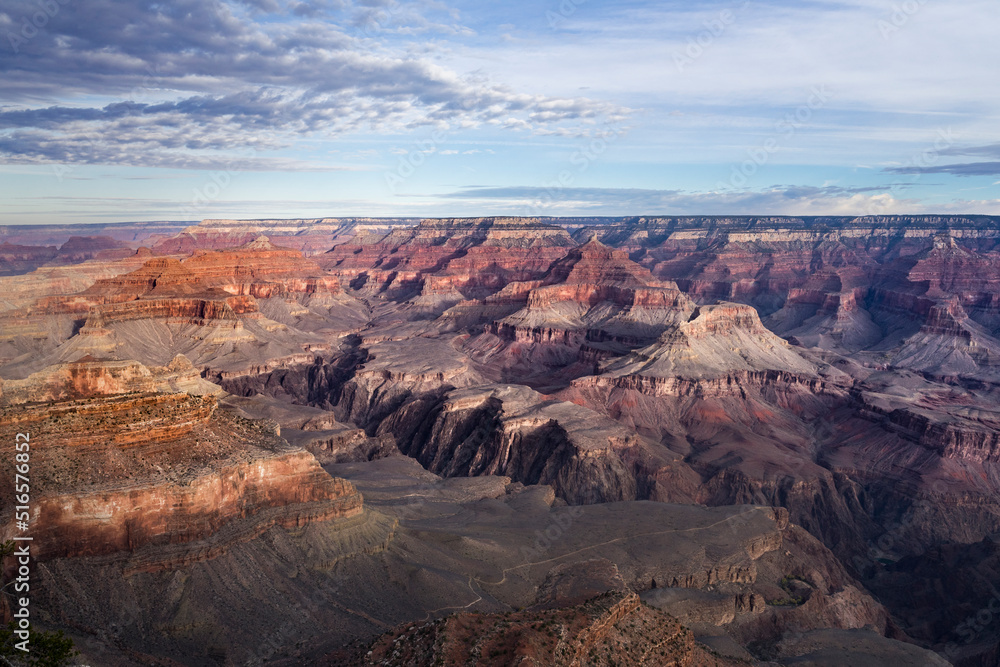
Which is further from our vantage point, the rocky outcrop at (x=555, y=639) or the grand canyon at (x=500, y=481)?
the grand canyon at (x=500, y=481)

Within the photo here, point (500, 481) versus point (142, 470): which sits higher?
point (142, 470)

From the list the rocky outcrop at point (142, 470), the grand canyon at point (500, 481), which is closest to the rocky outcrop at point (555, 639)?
the grand canyon at point (500, 481)

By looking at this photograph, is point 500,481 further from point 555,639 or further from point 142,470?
point 555,639

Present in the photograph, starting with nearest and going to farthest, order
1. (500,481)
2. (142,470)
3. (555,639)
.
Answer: (555,639) < (142,470) < (500,481)

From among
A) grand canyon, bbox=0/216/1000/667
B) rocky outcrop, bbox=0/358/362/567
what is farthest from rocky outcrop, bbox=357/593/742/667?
rocky outcrop, bbox=0/358/362/567

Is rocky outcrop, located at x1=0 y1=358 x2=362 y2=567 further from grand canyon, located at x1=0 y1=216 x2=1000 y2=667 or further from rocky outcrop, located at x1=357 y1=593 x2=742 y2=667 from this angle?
rocky outcrop, located at x1=357 y1=593 x2=742 y2=667

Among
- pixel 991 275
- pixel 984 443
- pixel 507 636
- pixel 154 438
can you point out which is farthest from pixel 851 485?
pixel 991 275

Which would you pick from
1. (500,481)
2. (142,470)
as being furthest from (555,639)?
(500,481)

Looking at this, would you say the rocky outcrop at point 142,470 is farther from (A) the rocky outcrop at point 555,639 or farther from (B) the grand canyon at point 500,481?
(A) the rocky outcrop at point 555,639
